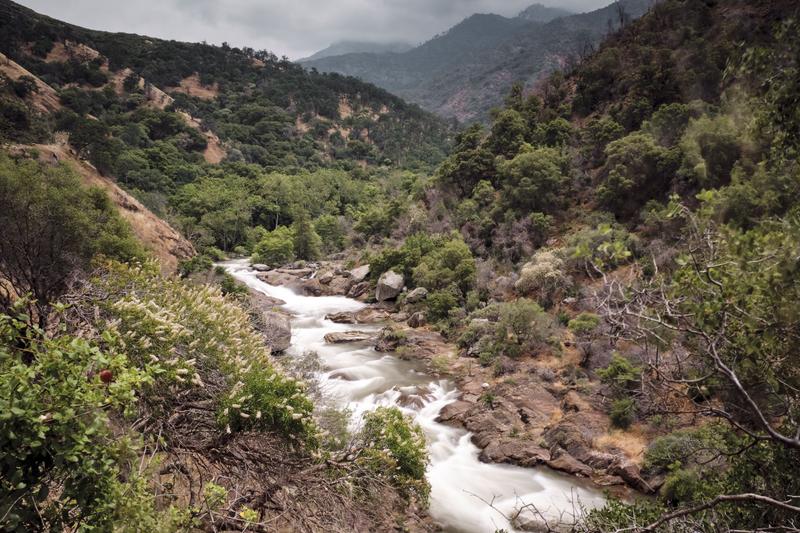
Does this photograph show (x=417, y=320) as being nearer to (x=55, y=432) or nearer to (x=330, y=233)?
(x=55, y=432)

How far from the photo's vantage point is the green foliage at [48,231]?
36.4 feet

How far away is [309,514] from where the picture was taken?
7.77 metres

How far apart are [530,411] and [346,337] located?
11.6 m

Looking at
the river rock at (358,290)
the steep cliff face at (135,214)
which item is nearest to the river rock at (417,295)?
the river rock at (358,290)

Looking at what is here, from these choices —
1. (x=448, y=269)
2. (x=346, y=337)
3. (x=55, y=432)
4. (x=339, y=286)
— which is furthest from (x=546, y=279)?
(x=55, y=432)

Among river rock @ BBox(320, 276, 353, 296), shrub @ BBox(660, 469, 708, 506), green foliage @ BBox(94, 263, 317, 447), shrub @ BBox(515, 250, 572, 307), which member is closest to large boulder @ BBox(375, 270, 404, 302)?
river rock @ BBox(320, 276, 353, 296)

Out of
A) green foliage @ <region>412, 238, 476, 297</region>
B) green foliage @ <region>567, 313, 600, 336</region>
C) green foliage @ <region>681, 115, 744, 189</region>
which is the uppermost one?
green foliage @ <region>681, 115, 744, 189</region>

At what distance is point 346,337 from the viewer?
2441 cm

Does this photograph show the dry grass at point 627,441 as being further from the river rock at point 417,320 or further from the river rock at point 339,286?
the river rock at point 339,286

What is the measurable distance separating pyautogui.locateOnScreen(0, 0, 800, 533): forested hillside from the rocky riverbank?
4.1 inches

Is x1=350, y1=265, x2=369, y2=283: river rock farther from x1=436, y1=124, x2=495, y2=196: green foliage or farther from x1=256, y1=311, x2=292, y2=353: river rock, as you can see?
x1=256, y1=311, x2=292, y2=353: river rock

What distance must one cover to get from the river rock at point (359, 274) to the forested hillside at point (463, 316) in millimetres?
213

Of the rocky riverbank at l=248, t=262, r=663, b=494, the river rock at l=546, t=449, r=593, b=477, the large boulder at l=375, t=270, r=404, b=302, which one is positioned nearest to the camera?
the river rock at l=546, t=449, r=593, b=477

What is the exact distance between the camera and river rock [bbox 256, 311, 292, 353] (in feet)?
64.8
